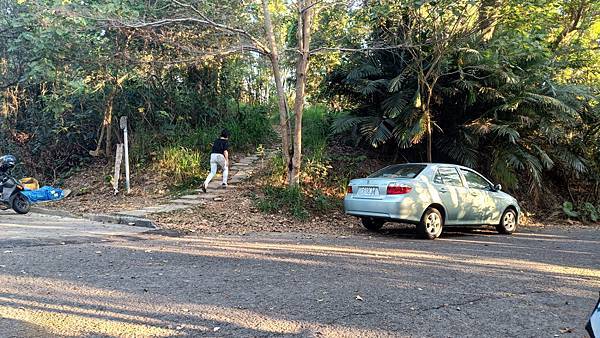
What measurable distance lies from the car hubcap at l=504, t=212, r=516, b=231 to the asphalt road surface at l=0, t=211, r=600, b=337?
2.17 metres

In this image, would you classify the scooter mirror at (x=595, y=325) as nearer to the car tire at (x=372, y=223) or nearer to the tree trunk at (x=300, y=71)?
the car tire at (x=372, y=223)

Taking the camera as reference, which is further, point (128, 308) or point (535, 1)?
point (535, 1)

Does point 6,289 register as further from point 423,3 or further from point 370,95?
point 370,95

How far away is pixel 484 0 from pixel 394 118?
4002mm

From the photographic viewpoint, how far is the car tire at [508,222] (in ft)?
37.1

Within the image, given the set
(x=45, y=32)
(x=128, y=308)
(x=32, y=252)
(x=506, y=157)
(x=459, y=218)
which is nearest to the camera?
(x=128, y=308)

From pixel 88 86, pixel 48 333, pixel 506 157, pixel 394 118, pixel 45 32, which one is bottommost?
pixel 48 333

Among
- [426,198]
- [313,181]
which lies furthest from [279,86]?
[426,198]

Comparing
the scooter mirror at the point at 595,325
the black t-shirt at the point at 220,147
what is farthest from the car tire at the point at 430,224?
the scooter mirror at the point at 595,325

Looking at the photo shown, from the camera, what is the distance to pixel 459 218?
1023 centimetres

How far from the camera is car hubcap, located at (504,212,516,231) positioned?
11.4 metres

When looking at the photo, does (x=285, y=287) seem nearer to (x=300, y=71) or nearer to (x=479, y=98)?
(x=300, y=71)

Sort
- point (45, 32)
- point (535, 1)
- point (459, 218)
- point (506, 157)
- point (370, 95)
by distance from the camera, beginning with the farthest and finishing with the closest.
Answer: point (370, 95), point (506, 157), point (45, 32), point (535, 1), point (459, 218)

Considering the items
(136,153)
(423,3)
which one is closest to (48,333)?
(423,3)
